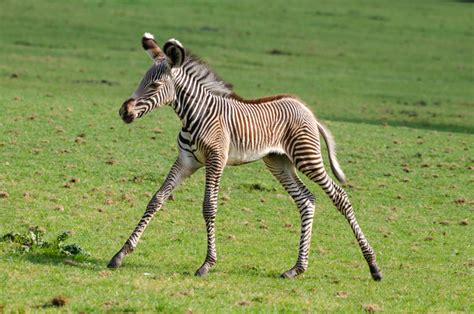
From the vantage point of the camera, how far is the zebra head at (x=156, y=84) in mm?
8883

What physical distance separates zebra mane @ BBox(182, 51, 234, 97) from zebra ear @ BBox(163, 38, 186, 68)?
0.43 feet

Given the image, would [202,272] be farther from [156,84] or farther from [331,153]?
[331,153]

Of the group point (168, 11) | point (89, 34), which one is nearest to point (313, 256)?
point (89, 34)

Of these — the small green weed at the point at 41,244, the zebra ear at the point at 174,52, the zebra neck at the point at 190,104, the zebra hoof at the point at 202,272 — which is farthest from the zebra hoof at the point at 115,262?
the zebra ear at the point at 174,52

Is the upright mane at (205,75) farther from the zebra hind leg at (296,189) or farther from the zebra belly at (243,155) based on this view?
the zebra hind leg at (296,189)

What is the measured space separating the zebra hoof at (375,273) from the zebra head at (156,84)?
2578 mm


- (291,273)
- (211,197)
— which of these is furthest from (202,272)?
(291,273)

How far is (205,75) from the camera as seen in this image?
31.0 feet

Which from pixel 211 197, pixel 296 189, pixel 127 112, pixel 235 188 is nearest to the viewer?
pixel 127 112

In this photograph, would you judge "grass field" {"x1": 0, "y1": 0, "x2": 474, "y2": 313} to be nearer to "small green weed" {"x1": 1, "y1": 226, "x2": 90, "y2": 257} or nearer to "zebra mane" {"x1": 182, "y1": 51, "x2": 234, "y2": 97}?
"small green weed" {"x1": 1, "y1": 226, "x2": 90, "y2": 257}

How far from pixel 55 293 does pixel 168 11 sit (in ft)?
102

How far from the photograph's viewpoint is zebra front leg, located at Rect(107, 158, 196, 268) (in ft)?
29.3

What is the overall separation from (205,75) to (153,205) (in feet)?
4.52

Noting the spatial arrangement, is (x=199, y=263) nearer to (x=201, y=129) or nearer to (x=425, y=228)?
(x=201, y=129)
